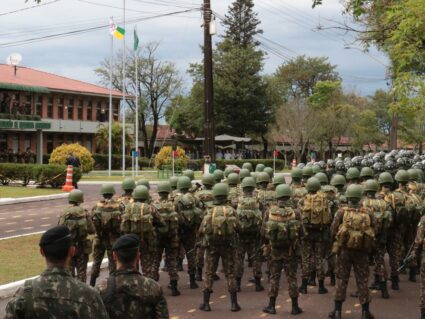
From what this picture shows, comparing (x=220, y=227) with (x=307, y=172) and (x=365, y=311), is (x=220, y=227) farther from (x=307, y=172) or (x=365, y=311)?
(x=307, y=172)

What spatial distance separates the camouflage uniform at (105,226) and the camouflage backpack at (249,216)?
2.09m

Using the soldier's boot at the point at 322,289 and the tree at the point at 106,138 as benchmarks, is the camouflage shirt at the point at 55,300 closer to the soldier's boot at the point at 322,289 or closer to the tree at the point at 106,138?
the soldier's boot at the point at 322,289

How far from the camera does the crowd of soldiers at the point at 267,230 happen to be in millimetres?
8484

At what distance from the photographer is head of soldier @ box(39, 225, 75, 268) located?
161 inches

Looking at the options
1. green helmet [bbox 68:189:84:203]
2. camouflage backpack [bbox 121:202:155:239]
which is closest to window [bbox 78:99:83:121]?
green helmet [bbox 68:189:84:203]

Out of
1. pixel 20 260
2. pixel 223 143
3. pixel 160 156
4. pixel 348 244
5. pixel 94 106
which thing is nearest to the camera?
pixel 348 244

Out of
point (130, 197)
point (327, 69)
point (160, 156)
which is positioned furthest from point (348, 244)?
point (327, 69)

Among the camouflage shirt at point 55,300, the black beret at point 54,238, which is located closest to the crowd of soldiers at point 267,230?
the black beret at point 54,238

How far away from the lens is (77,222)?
9086 mm

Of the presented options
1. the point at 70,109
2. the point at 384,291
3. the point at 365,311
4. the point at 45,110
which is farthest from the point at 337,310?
the point at 70,109

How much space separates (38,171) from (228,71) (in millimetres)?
39221

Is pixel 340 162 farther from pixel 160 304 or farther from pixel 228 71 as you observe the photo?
pixel 228 71

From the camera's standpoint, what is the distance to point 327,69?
283 feet

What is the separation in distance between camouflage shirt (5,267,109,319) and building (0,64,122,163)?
4034 cm
